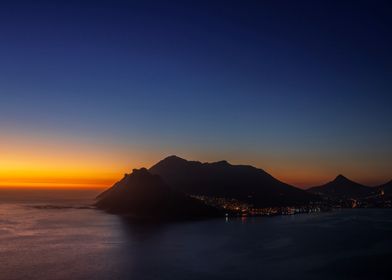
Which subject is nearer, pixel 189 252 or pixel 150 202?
pixel 189 252

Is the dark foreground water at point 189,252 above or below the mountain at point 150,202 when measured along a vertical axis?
below

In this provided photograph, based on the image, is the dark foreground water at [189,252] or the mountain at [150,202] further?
the mountain at [150,202]

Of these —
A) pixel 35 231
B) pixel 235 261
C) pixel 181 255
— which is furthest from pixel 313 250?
pixel 35 231

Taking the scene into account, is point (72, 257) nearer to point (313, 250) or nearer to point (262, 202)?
point (313, 250)

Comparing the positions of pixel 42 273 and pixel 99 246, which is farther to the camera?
pixel 99 246

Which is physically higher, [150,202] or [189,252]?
[150,202]
